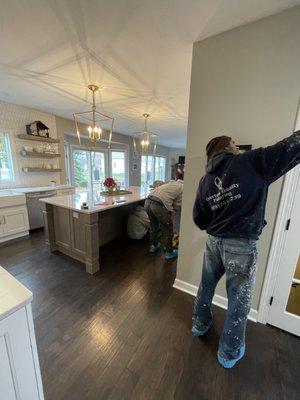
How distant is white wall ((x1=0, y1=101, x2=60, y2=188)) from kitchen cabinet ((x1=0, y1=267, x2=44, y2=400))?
372 cm

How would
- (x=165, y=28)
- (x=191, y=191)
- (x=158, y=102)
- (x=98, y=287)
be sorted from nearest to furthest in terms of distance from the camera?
1. (x=165, y=28)
2. (x=191, y=191)
3. (x=98, y=287)
4. (x=158, y=102)

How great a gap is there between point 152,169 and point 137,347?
8144 mm

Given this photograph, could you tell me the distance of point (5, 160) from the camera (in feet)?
11.7

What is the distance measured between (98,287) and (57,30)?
255cm

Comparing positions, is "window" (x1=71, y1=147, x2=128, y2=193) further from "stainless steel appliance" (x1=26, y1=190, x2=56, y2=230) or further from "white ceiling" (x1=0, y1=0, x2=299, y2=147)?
"white ceiling" (x1=0, y1=0, x2=299, y2=147)

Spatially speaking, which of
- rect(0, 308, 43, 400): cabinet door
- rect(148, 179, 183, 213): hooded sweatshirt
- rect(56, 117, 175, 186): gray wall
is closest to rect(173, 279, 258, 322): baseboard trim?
rect(148, 179, 183, 213): hooded sweatshirt

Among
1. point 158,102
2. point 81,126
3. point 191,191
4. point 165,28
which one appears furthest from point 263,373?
point 81,126

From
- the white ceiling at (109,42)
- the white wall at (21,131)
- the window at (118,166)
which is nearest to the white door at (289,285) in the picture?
the white ceiling at (109,42)

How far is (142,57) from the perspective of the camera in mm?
1895

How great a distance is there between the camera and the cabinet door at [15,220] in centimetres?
309

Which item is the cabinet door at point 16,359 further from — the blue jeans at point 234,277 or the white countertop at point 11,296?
the blue jeans at point 234,277

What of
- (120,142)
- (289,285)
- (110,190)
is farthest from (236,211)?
(120,142)

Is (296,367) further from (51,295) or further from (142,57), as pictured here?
(142,57)

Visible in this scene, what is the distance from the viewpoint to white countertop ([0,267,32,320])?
26.0 inches
